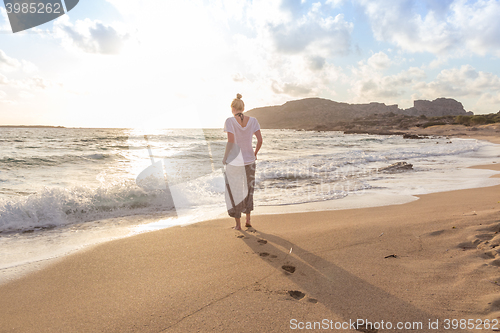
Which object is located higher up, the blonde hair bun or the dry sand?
the blonde hair bun

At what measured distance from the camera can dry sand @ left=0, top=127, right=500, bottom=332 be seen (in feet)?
6.21

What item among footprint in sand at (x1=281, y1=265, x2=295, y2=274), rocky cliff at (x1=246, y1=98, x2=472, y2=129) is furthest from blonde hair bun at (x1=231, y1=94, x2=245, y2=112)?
rocky cliff at (x1=246, y1=98, x2=472, y2=129)

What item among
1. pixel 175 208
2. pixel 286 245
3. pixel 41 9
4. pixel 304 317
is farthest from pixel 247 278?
pixel 41 9

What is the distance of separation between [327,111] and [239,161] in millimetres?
134563

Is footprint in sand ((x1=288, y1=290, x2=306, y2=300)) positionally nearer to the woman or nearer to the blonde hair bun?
the woman

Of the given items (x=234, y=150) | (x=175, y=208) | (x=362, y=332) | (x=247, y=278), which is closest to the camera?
(x=362, y=332)

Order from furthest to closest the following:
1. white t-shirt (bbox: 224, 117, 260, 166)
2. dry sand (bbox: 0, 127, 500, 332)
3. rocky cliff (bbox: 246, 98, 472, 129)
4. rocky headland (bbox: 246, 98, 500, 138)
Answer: rocky cliff (bbox: 246, 98, 472, 129) → rocky headland (bbox: 246, 98, 500, 138) → white t-shirt (bbox: 224, 117, 260, 166) → dry sand (bbox: 0, 127, 500, 332)

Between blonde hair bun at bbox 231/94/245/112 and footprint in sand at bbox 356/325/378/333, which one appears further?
blonde hair bun at bbox 231/94/245/112

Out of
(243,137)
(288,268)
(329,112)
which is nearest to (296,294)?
(288,268)

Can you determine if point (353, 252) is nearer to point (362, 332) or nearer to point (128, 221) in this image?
point (362, 332)

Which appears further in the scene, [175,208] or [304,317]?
[175,208]

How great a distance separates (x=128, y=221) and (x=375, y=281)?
4196 mm

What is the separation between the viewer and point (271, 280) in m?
2.40

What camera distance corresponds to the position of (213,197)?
6.63 m
